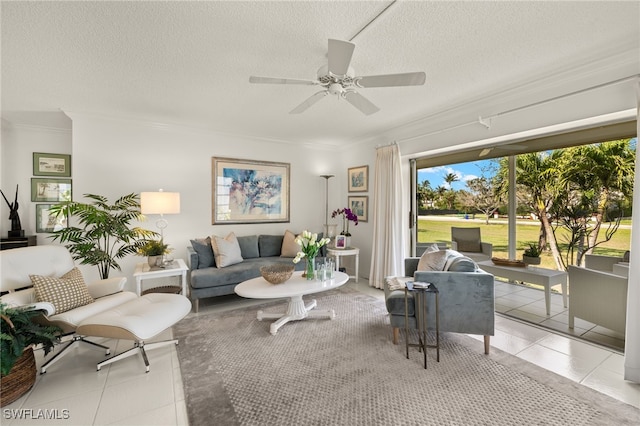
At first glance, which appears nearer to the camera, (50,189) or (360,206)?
(50,189)

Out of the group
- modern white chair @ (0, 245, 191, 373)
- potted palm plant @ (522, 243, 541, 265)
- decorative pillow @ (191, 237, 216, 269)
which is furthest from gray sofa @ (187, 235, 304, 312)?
potted palm plant @ (522, 243, 541, 265)

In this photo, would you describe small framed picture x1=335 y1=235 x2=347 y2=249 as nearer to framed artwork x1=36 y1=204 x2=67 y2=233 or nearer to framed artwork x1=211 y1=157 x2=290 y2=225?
framed artwork x1=211 y1=157 x2=290 y2=225

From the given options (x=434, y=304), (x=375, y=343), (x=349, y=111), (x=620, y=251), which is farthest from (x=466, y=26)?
(x=620, y=251)

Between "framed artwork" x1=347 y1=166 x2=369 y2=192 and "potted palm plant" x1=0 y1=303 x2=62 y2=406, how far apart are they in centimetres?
430

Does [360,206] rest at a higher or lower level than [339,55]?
lower

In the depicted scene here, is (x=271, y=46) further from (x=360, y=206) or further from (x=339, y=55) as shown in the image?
(x=360, y=206)

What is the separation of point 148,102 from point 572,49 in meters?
4.11

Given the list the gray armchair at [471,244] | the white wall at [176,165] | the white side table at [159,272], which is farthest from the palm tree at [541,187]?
the white side table at [159,272]

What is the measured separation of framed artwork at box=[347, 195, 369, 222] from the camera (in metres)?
5.09

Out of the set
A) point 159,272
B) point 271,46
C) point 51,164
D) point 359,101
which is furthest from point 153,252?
point 359,101

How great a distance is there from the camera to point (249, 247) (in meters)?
4.59

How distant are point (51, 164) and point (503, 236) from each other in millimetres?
6531

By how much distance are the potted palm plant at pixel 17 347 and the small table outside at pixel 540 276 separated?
440 cm

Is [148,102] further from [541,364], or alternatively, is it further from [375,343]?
[541,364]
